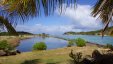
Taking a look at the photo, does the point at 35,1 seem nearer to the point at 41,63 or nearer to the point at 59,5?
the point at 59,5

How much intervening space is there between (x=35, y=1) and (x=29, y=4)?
0.98 feet

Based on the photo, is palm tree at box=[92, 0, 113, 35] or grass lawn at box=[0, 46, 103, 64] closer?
palm tree at box=[92, 0, 113, 35]

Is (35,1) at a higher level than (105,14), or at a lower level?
higher

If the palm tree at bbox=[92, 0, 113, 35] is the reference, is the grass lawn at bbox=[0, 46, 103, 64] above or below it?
below

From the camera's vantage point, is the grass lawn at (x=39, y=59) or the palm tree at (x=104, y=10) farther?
the grass lawn at (x=39, y=59)

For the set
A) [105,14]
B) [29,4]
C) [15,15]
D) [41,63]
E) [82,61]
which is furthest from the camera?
[41,63]

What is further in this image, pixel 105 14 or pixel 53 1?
pixel 105 14

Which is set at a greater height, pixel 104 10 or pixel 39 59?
pixel 104 10

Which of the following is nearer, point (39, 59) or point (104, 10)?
point (104, 10)

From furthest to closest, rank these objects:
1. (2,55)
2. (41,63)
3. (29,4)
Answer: (2,55)
(41,63)
(29,4)

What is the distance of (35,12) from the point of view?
500 cm

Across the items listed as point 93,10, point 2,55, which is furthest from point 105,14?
point 2,55

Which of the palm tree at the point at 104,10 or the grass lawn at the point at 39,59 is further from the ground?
the palm tree at the point at 104,10

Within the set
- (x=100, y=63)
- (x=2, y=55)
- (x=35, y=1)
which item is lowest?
(x=2, y=55)
